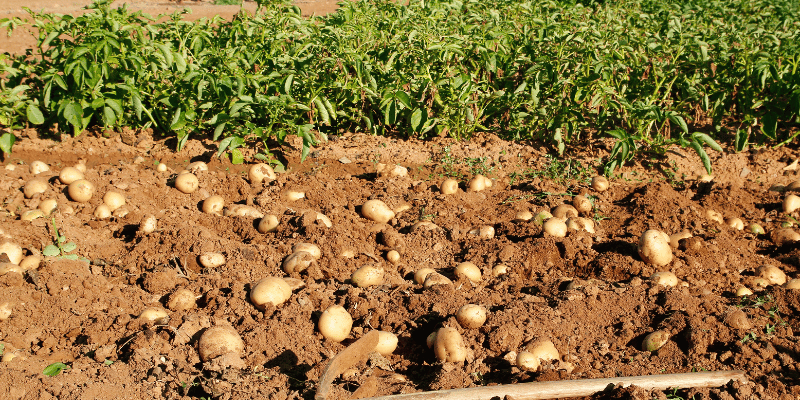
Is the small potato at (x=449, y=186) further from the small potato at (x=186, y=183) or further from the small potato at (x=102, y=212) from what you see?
the small potato at (x=102, y=212)

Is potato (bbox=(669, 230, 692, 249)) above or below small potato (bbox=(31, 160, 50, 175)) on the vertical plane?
above

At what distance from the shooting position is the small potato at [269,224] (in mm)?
3408

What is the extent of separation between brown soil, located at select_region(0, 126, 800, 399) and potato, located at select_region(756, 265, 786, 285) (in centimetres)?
8

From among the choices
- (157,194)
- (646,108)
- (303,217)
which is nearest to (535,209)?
(646,108)

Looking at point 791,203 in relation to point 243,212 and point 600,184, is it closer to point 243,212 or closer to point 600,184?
point 600,184

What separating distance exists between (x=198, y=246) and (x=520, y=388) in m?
1.75

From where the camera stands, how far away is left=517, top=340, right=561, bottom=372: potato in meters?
2.35

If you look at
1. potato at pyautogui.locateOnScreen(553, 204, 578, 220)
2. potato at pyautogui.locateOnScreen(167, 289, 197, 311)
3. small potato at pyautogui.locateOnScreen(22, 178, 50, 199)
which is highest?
potato at pyautogui.locateOnScreen(553, 204, 578, 220)

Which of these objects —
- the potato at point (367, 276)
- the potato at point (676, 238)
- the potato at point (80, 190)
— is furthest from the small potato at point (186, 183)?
the potato at point (676, 238)

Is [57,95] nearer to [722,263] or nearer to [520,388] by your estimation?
[520,388]

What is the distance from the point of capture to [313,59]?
14.3 ft

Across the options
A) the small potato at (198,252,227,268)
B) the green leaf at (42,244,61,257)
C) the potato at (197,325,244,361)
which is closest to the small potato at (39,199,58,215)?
the green leaf at (42,244,61,257)

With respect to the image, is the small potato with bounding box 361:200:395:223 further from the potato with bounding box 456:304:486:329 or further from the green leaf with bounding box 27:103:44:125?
the green leaf with bounding box 27:103:44:125

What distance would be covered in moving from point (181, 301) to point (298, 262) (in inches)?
21.6
